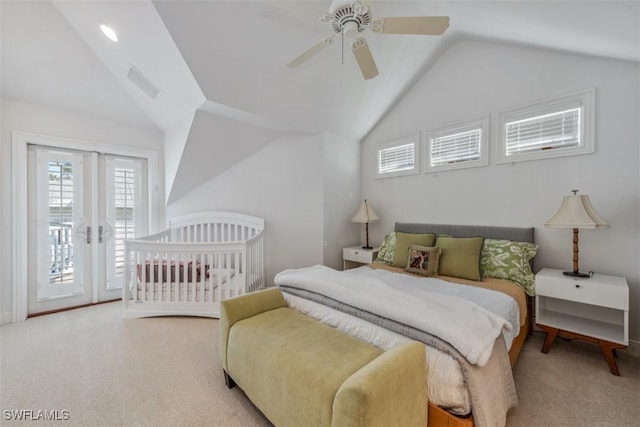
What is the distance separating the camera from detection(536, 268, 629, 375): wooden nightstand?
82.4 inches

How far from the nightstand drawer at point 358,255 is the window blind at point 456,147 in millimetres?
1483

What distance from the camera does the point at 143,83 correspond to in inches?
131

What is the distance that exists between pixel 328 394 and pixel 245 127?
3.40 m

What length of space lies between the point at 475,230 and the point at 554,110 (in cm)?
142

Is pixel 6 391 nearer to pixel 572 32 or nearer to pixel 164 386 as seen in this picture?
pixel 164 386

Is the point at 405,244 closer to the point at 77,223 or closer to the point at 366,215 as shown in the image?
the point at 366,215

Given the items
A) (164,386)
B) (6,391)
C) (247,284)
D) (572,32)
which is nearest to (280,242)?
(247,284)

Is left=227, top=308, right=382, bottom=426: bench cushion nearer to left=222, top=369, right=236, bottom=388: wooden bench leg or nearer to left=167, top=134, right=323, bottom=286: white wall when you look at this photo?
left=222, top=369, right=236, bottom=388: wooden bench leg

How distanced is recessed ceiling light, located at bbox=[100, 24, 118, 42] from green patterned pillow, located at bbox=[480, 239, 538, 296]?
173 inches

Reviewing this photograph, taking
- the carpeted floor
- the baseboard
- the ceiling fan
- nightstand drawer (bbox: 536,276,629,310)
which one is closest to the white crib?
the carpeted floor

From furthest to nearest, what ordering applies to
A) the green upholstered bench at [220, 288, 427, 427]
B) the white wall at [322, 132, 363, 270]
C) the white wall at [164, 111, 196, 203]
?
the white wall at [322, 132, 363, 270], the white wall at [164, 111, 196, 203], the green upholstered bench at [220, 288, 427, 427]

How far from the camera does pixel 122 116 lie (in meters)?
3.96

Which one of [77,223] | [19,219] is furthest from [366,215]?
[19,219]

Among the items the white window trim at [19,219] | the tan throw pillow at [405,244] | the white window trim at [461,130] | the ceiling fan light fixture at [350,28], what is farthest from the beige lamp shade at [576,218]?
the white window trim at [19,219]
